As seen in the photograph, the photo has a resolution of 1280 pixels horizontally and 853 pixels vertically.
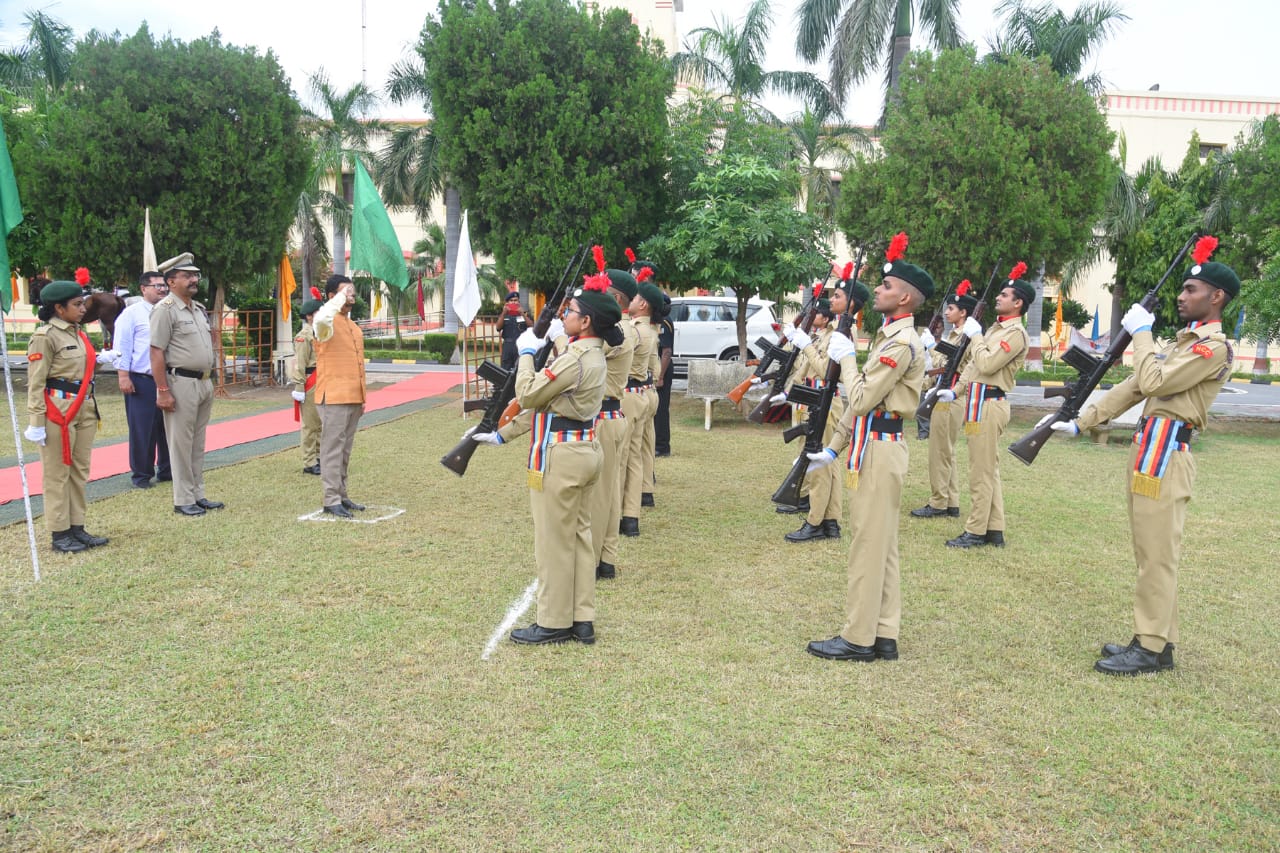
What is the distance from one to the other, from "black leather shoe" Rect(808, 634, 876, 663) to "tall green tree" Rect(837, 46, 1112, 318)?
9561 millimetres

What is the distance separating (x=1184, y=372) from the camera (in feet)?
13.6

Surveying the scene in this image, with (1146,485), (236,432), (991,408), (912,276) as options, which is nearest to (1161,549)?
(1146,485)

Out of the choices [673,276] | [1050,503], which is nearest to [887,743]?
[1050,503]

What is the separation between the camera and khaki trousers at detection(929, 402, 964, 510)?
24.8 feet

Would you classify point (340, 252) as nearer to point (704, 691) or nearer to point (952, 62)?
point (952, 62)

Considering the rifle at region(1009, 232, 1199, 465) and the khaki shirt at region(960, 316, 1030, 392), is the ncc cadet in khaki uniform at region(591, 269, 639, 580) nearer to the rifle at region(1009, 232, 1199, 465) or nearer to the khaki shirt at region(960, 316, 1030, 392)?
the rifle at region(1009, 232, 1199, 465)

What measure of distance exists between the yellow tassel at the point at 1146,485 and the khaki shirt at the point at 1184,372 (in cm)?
29

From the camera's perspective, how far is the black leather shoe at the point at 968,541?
6.62m

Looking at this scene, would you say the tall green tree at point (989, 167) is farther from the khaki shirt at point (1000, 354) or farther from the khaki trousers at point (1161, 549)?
the khaki trousers at point (1161, 549)

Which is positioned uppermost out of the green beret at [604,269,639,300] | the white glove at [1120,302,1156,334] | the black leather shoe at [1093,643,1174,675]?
the green beret at [604,269,639,300]

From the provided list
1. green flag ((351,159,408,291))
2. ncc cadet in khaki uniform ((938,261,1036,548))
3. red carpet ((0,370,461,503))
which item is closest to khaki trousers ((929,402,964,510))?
ncc cadet in khaki uniform ((938,261,1036,548))

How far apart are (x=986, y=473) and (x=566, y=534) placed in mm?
3580

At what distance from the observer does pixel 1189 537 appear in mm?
7090

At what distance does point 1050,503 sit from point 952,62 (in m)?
7.91
